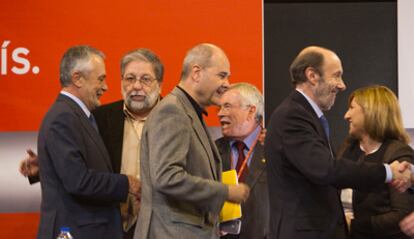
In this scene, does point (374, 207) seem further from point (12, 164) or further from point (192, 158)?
point (12, 164)

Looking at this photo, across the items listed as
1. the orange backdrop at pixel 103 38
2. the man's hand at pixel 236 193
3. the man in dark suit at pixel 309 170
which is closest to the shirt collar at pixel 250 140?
the orange backdrop at pixel 103 38

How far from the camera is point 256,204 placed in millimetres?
4406

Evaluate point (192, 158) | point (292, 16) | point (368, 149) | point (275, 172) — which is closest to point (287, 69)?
point (292, 16)

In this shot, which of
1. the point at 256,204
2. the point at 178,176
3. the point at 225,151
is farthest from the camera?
the point at 225,151

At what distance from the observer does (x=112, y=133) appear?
4.16 meters

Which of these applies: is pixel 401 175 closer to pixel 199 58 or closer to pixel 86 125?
pixel 199 58

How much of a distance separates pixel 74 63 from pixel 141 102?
60 cm

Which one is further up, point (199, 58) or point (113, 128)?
point (199, 58)

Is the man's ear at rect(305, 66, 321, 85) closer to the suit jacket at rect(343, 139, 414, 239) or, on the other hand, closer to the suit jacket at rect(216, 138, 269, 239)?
the suit jacket at rect(343, 139, 414, 239)

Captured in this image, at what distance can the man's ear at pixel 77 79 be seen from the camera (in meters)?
3.70

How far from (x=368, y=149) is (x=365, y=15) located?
1.63 metres

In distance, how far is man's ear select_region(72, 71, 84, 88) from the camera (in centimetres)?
370

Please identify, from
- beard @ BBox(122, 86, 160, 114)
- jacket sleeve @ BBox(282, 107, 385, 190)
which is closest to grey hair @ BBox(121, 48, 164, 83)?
beard @ BBox(122, 86, 160, 114)

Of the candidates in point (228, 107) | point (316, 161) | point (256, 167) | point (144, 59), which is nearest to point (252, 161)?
point (256, 167)
